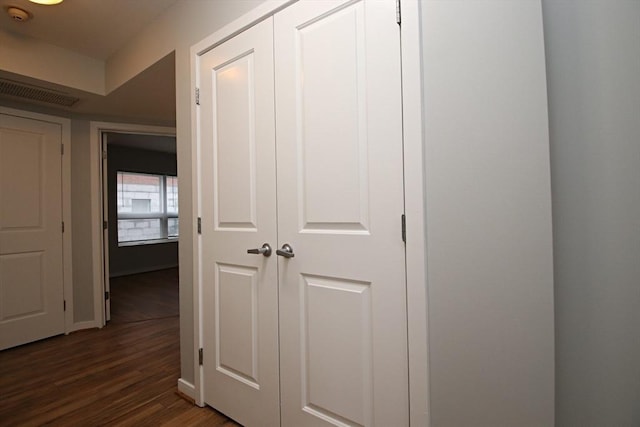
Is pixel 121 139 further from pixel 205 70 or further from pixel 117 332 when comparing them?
pixel 205 70

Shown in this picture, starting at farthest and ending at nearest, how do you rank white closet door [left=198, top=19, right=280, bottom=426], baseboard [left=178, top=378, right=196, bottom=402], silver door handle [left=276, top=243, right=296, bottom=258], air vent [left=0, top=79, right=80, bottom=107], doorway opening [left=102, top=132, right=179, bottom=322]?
1. doorway opening [left=102, top=132, right=179, bottom=322]
2. air vent [left=0, top=79, right=80, bottom=107]
3. baseboard [left=178, top=378, right=196, bottom=402]
4. white closet door [left=198, top=19, right=280, bottom=426]
5. silver door handle [left=276, top=243, right=296, bottom=258]

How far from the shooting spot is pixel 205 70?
1.72 m

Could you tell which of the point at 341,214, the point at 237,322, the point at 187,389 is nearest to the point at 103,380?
the point at 187,389

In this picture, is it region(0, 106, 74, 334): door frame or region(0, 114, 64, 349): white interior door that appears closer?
region(0, 114, 64, 349): white interior door

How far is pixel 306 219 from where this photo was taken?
1.30 metres

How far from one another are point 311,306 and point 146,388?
4.72ft

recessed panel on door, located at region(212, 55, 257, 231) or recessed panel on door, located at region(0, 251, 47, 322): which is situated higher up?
recessed panel on door, located at region(212, 55, 257, 231)

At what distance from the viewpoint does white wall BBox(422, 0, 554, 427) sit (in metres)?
0.84

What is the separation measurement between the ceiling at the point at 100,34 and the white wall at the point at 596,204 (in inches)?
83.2

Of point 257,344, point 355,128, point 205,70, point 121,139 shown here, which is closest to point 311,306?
point 257,344

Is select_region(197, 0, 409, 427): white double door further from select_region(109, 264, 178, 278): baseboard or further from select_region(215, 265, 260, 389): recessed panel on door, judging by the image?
select_region(109, 264, 178, 278): baseboard

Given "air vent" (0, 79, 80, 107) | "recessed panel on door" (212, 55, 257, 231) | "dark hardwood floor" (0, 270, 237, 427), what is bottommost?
"dark hardwood floor" (0, 270, 237, 427)

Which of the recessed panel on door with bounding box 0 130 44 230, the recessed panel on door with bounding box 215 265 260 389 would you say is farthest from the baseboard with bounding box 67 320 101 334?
the recessed panel on door with bounding box 215 265 260 389

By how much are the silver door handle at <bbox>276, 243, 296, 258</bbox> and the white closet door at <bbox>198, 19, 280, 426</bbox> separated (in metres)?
0.08
